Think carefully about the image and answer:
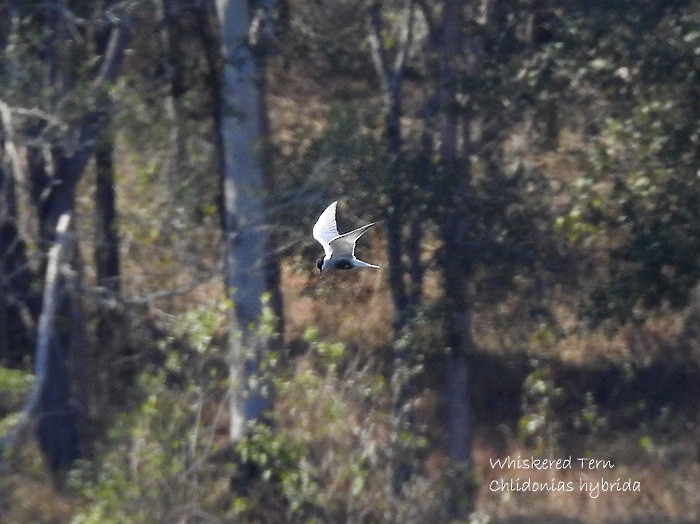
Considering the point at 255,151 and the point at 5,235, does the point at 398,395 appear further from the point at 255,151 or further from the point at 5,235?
the point at 5,235

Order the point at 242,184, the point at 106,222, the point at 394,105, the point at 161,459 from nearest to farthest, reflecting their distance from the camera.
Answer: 1. the point at 161,459
2. the point at 242,184
3. the point at 394,105
4. the point at 106,222

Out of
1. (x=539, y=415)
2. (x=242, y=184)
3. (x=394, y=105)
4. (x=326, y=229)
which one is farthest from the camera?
(x=539, y=415)

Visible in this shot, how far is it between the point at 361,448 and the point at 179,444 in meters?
1.28

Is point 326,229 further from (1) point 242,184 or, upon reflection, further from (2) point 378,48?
(2) point 378,48

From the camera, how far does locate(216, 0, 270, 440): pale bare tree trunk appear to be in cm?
930

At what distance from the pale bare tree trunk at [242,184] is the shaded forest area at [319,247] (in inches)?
1.2

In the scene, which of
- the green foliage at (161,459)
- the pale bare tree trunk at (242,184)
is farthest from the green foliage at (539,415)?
the green foliage at (161,459)

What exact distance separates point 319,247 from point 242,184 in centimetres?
158

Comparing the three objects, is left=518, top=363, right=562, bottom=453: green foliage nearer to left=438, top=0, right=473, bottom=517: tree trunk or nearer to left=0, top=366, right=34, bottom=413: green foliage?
left=438, top=0, right=473, bottom=517: tree trunk

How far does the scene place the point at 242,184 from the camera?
979 centimetres

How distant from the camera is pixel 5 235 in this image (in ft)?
33.6

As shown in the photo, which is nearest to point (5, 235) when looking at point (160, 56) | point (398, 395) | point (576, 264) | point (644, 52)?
point (160, 56)

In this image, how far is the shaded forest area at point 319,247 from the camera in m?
8.45

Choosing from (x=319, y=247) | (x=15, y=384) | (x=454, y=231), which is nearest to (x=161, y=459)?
(x=15, y=384)
